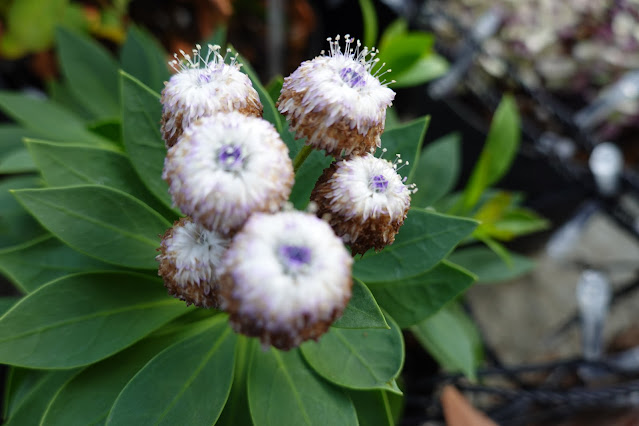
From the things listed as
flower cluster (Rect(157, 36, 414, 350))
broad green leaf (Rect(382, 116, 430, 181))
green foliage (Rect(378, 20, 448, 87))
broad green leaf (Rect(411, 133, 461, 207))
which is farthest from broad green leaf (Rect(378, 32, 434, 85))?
flower cluster (Rect(157, 36, 414, 350))

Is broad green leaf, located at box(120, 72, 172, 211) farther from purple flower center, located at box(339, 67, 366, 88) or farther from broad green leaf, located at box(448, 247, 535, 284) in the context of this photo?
broad green leaf, located at box(448, 247, 535, 284)

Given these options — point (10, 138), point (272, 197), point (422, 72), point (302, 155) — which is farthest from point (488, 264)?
point (10, 138)

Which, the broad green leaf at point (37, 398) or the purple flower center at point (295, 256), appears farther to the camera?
the broad green leaf at point (37, 398)

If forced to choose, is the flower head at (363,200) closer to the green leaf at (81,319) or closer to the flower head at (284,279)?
the flower head at (284,279)

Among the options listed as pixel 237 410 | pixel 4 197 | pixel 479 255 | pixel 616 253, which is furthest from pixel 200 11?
pixel 616 253

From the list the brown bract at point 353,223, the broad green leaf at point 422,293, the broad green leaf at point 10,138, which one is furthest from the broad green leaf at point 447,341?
the broad green leaf at point 10,138

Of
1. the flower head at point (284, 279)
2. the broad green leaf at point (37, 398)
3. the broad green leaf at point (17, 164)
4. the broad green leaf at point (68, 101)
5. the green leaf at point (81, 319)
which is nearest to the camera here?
the flower head at point (284, 279)
